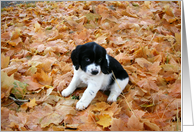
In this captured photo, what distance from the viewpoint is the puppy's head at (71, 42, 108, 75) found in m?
2.15

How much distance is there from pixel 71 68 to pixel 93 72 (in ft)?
3.19

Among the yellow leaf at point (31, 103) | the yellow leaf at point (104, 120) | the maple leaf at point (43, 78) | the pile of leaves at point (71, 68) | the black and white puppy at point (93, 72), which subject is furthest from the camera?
the maple leaf at point (43, 78)

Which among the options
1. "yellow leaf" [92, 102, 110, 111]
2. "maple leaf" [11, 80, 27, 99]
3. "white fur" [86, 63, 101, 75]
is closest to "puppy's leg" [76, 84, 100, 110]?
"yellow leaf" [92, 102, 110, 111]

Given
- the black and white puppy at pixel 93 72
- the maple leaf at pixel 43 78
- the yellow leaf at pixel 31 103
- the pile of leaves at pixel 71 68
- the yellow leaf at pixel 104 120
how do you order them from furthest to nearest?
the maple leaf at pixel 43 78 → the black and white puppy at pixel 93 72 → the yellow leaf at pixel 31 103 → the pile of leaves at pixel 71 68 → the yellow leaf at pixel 104 120

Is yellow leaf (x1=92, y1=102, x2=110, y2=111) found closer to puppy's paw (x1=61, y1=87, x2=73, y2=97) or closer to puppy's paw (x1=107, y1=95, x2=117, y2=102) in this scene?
puppy's paw (x1=107, y1=95, x2=117, y2=102)

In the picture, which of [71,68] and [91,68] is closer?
[91,68]

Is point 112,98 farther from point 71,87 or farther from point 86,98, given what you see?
point 71,87

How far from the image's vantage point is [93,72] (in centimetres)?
215

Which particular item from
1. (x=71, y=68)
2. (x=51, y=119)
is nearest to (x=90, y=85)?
(x=51, y=119)

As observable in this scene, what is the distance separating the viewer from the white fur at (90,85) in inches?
87.4

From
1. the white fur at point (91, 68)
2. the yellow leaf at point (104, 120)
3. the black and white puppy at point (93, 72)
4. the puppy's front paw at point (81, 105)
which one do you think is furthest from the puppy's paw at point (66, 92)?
the yellow leaf at point (104, 120)

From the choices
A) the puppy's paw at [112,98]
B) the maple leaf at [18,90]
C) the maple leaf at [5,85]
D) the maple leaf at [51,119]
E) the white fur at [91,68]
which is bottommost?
the puppy's paw at [112,98]

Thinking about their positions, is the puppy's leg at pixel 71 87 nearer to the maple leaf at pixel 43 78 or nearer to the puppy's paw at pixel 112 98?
the maple leaf at pixel 43 78

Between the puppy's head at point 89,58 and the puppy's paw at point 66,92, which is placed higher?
the puppy's head at point 89,58
